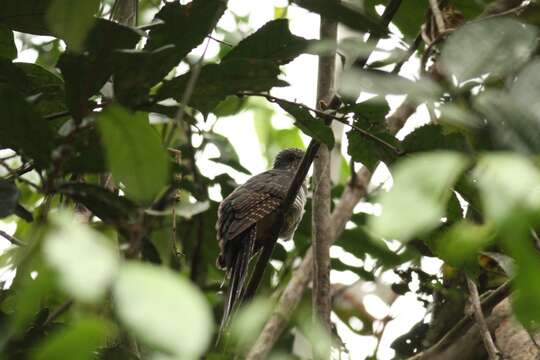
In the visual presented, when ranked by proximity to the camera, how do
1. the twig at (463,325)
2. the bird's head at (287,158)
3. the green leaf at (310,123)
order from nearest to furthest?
1. the green leaf at (310,123)
2. the twig at (463,325)
3. the bird's head at (287,158)

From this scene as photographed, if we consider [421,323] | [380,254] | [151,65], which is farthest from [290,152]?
[151,65]

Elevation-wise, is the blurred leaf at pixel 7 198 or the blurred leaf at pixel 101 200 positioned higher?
the blurred leaf at pixel 101 200

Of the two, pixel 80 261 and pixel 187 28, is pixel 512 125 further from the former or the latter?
pixel 187 28

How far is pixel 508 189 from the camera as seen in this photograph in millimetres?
→ 828

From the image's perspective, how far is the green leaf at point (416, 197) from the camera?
2.77 ft

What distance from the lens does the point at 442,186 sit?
0.88 metres

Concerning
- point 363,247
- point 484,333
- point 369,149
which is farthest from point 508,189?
point 363,247

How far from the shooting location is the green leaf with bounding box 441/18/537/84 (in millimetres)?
1349

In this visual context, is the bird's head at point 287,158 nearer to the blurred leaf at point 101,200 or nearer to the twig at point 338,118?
the twig at point 338,118

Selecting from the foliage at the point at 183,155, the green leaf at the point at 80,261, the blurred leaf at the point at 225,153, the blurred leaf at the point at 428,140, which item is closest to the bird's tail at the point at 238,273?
the foliage at the point at 183,155

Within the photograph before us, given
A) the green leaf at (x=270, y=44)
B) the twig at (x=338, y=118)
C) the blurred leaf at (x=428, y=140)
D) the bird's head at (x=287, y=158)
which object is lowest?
the bird's head at (x=287, y=158)

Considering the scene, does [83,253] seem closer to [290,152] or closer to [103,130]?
[103,130]

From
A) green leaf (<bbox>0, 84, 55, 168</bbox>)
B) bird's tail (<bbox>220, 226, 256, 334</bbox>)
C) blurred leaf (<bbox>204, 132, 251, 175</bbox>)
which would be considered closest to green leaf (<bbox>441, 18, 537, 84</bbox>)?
green leaf (<bbox>0, 84, 55, 168</bbox>)

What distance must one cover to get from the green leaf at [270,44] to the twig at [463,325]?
121cm
